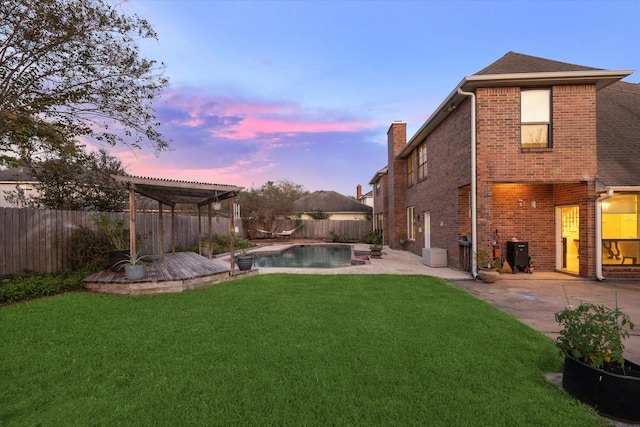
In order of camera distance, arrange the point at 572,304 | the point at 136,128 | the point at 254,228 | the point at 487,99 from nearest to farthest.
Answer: the point at 572,304 → the point at 136,128 → the point at 487,99 → the point at 254,228

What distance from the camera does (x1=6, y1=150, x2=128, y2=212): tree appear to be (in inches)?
433

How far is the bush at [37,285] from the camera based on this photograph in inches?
228

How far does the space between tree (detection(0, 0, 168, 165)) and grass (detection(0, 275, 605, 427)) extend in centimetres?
385

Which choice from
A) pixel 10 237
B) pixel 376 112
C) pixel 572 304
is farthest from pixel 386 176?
pixel 10 237

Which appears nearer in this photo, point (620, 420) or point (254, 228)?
point (620, 420)

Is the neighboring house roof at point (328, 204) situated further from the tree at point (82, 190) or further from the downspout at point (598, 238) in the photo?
the downspout at point (598, 238)


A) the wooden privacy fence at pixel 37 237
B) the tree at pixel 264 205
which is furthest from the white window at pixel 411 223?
the wooden privacy fence at pixel 37 237

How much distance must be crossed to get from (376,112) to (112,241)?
1683cm

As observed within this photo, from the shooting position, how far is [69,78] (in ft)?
21.2

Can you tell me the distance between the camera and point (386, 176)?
20531 millimetres

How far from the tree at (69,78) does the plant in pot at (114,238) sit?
191 cm

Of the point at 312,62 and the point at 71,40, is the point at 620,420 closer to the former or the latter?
the point at 71,40

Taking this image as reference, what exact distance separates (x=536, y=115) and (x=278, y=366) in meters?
9.51

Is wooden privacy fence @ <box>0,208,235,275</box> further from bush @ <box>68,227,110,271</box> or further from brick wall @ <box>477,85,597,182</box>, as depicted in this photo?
brick wall @ <box>477,85,597,182</box>
